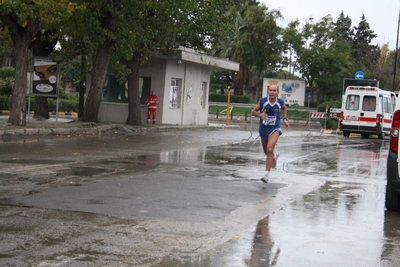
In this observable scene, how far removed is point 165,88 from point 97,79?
23.8 feet

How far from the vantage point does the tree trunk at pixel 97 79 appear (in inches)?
1057

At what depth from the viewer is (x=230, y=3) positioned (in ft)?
98.0

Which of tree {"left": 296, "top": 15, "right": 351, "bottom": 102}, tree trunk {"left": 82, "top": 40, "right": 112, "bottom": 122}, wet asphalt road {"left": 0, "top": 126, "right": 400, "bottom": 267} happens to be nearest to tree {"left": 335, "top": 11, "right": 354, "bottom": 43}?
tree {"left": 296, "top": 15, "right": 351, "bottom": 102}

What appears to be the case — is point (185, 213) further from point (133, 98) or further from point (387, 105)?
point (387, 105)

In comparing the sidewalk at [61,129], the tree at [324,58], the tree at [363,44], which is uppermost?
the tree at [363,44]

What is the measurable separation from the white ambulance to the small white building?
25.1 feet

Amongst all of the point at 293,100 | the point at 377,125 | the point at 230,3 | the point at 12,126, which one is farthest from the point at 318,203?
the point at 293,100

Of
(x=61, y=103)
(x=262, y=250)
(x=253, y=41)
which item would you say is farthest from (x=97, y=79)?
(x=253, y=41)

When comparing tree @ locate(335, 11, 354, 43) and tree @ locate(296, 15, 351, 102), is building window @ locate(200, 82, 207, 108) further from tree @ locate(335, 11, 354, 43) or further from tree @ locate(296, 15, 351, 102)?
tree @ locate(335, 11, 354, 43)

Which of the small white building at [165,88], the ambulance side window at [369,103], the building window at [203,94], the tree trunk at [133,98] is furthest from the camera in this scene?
the building window at [203,94]

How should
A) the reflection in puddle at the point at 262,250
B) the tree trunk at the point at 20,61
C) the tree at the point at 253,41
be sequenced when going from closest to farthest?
1. the reflection in puddle at the point at 262,250
2. the tree trunk at the point at 20,61
3. the tree at the point at 253,41

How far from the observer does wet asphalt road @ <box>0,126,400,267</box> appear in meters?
6.40

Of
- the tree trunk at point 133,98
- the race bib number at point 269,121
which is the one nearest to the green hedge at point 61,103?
the tree trunk at point 133,98

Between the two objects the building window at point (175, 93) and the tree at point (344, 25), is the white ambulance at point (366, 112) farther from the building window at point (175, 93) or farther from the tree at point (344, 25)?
the tree at point (344, 25)
